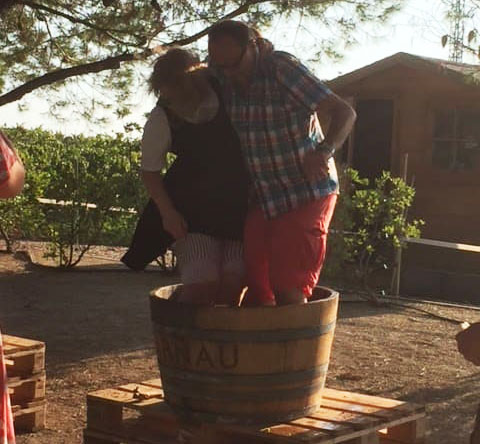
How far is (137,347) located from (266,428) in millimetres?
4045

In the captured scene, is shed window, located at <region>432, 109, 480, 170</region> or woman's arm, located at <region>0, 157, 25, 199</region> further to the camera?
shed window, located at <region>432, 109, 480, 170</region>

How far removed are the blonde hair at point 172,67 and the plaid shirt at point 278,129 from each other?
0.26m

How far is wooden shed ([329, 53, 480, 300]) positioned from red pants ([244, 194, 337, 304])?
10.6 m

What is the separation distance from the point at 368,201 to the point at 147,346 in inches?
158

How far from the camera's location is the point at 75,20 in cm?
1080

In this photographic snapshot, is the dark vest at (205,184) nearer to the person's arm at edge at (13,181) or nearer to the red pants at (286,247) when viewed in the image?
the red pants at (286,247)

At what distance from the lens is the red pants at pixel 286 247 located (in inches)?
167

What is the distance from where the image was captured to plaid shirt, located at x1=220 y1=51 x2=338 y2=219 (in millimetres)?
4223

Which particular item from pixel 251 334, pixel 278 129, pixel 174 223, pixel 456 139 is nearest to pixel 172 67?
pixel 278 129

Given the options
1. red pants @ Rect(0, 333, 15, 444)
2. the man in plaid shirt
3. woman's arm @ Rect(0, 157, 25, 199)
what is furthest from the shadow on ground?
woman's arm @ Rect(0, 157, 25, 199)

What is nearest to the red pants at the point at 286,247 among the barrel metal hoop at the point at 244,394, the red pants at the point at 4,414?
the barrel metal hoop at the point at 244,394

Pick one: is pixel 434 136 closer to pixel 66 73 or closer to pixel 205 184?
pixel 66 73

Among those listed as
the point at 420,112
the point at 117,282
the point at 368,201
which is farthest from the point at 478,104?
the point at 117,282

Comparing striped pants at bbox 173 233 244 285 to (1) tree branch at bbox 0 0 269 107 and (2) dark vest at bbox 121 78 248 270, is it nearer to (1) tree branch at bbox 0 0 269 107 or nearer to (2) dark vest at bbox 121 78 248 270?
(2) dark vest at bbox 121 78 248 270
